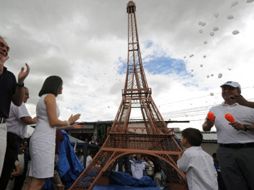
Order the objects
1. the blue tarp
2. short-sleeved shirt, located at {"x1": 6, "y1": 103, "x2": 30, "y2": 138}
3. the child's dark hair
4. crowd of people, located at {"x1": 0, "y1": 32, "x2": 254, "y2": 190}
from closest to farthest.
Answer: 1. crowd of people, located at {"x1": 0, "y1": 32, "x2": 254, "y2": 190}
2. short-sleeved shirt, located at {"x1": 6, "y1": 103, "x2": 30, "y2": 138}
3. the child's dark hair
4. the blue tarp

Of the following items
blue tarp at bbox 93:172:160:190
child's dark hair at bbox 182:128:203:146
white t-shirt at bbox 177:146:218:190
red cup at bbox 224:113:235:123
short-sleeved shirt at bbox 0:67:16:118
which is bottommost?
blue tarp at bbox 93:172:160:190

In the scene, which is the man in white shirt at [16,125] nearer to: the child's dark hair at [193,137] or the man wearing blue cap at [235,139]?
the child's dark hair at [193,137]

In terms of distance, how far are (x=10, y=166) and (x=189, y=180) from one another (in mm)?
2048

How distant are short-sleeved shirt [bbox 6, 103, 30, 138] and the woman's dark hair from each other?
0.48m

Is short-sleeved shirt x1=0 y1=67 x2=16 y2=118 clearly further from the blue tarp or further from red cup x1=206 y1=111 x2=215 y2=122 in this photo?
the blue tarp

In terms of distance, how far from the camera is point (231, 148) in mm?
2584

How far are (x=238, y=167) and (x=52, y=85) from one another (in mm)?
2294

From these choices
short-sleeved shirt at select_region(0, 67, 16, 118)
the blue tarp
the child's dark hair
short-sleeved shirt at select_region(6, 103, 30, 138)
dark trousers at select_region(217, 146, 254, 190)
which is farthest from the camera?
the blue tarp

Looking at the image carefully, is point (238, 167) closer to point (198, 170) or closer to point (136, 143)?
point (198, 170)

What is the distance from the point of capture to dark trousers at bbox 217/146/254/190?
7.84ft

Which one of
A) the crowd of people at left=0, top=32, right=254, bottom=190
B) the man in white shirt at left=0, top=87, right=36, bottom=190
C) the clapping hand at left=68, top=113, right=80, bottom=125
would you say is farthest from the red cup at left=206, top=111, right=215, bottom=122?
the man in white shirt at left=0, top=87, right=36, bottom=190

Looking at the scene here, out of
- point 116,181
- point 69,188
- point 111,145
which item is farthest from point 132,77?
point 69,188

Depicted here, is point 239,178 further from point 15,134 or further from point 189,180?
point 15,134

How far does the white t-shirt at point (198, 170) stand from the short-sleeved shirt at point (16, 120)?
2.00 metres
